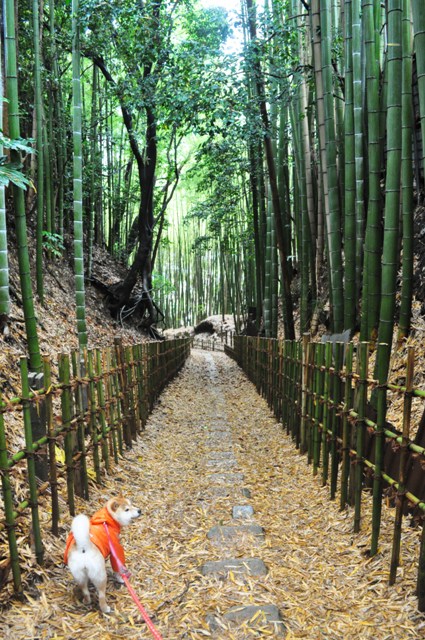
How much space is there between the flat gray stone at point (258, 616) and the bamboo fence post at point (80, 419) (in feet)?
3.89

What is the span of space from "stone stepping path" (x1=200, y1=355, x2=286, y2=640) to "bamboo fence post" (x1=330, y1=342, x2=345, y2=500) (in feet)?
1.64

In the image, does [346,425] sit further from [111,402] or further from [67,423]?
[111,402]

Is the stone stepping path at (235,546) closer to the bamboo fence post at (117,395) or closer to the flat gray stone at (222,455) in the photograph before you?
the flat gray stone at (222,455)

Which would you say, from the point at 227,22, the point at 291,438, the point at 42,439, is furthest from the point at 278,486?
the point at 227,22

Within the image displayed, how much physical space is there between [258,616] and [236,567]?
0.37m

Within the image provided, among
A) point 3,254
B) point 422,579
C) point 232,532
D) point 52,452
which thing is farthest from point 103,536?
point 3,254

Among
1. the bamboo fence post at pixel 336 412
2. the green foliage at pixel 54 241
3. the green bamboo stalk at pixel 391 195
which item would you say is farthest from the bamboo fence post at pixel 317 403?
the green foliage at pixel 54 241

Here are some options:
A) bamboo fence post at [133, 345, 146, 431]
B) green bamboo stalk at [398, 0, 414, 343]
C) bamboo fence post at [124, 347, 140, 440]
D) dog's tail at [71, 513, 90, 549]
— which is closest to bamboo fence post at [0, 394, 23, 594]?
dog's tail at [71, 513, 90, 549]

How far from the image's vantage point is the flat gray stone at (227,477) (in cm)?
335

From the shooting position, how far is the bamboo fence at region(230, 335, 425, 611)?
1922 mm

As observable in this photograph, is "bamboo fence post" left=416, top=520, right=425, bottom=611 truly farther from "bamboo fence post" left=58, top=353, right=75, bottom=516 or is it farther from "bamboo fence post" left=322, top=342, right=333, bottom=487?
"bamboo fence post" left=58, top=353, right=75, bottom=516

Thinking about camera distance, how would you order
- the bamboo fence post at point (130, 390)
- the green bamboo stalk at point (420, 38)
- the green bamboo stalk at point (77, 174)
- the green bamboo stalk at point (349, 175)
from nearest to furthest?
the green bamboo stalk at point (420, 38), the green bamboo stalk at point (349, 175), the bamboo fence post at point (130, 390), the green bamboo stalk at point (77, 174)

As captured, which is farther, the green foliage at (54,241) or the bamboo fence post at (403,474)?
the green foliage at (54,241)

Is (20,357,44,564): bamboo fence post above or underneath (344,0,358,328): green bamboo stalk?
underneath
